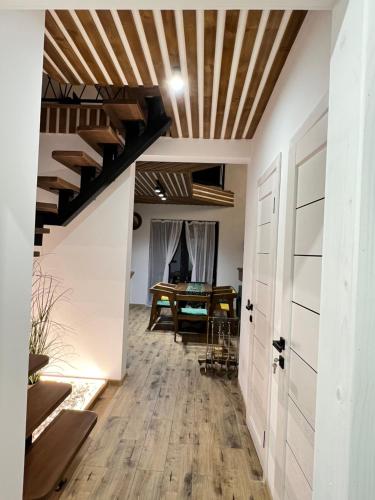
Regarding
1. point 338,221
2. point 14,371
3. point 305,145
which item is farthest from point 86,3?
point 14,371

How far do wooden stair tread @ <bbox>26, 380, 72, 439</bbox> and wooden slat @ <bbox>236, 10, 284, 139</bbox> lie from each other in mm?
2483

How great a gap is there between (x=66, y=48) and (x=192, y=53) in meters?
0.79

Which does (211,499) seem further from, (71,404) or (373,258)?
(373,258)

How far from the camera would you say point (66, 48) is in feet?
6.18

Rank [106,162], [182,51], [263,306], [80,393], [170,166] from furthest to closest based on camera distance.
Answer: [170,166], [80,393], [106,162], [263,306], [182,51]

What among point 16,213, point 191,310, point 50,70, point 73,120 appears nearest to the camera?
point 16,213

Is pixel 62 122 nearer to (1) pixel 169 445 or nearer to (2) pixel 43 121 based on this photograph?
(2) pixel 43 121

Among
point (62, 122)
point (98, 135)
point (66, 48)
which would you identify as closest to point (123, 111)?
point (98, 135)

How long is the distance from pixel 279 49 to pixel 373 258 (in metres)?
1.78

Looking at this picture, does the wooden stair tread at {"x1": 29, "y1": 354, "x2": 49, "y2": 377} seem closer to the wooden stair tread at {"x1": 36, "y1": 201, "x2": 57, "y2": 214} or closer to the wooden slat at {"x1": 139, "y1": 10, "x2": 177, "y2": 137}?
the wooden stair tread at {"x1": 36, "y1": 201, "x2": 57, "y2": 214}

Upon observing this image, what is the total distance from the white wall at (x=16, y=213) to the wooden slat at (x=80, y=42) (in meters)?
0.49

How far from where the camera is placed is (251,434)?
→ 246 cm

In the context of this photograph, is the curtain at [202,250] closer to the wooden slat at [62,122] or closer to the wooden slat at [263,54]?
the wooden slat at [62,122]

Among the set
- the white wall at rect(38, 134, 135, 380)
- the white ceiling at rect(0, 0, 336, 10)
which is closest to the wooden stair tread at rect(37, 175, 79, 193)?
the white wall at rect(38, 134, 135, 380)
